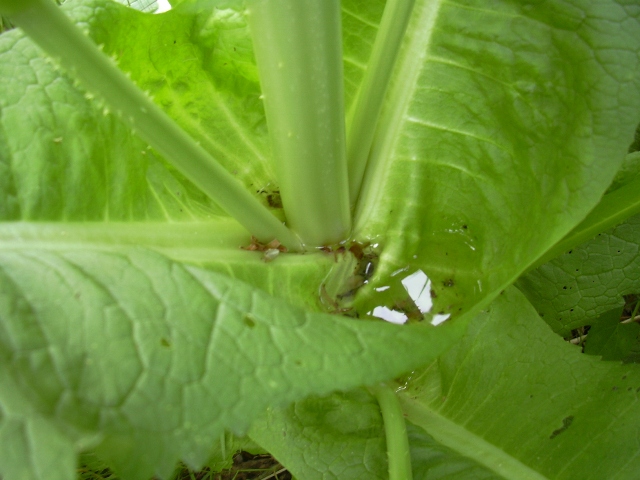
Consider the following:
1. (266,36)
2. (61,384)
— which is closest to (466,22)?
(266,36)

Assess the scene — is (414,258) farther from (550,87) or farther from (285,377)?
(285,377)

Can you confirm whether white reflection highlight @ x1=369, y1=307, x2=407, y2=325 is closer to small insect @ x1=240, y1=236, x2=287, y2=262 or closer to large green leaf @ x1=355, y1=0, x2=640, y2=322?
large green leaf @ x1=355, y1=0, x2=640, y2=322

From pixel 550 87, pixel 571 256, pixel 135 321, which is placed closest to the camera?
pixel 135 321

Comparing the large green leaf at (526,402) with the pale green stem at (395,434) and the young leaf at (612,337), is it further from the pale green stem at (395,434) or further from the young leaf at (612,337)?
the young leaf at (612,337)

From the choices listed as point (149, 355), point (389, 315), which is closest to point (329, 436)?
point (389, 315)

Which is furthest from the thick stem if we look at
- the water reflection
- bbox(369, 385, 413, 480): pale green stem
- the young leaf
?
the young leaf

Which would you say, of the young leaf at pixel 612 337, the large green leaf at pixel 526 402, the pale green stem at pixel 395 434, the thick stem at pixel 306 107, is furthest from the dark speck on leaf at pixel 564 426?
the thick stem at pixel 306 107

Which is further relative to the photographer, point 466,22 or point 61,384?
point 466,22

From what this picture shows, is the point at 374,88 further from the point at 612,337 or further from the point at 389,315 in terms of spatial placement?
the point at 612,337
